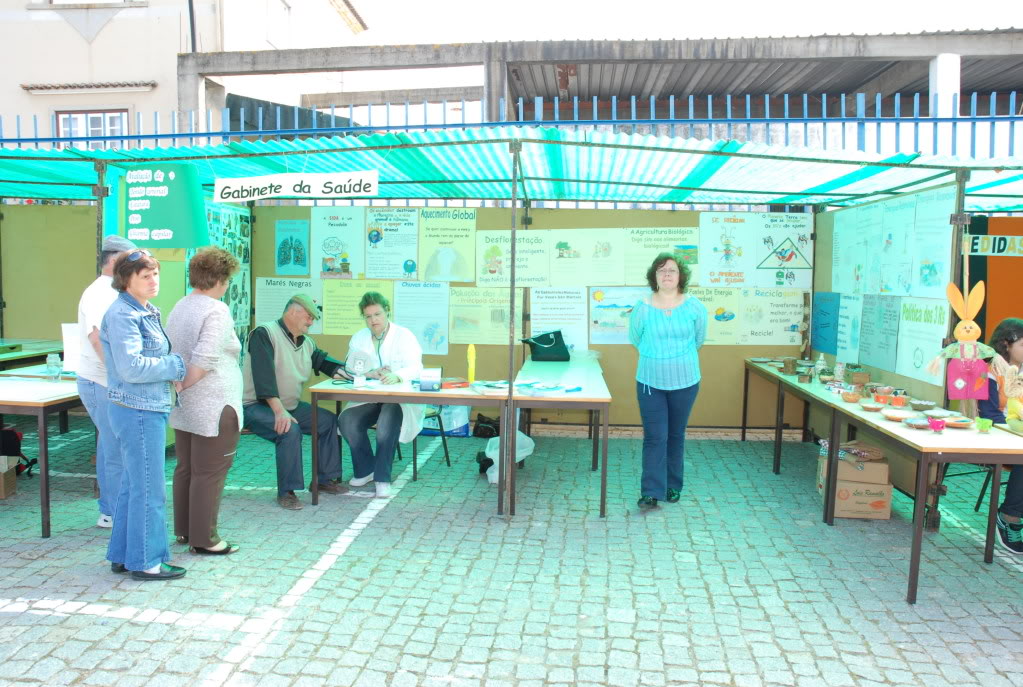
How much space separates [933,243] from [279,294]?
5788 mm

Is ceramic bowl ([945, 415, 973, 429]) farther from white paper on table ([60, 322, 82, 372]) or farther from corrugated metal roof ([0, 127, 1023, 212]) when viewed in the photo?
white paper on table ([60, 322, 82, 372])

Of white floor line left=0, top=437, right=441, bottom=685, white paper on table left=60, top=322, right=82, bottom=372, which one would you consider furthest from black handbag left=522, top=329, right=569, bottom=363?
white paper on table left=60, top=322, right=82, bottom=372

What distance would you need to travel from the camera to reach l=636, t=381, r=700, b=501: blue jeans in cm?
495

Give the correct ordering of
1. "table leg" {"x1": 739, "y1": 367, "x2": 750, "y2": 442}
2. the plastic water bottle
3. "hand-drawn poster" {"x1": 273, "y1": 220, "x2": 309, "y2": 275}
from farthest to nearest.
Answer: "hand-drawn poster" {"x1": 273, "y1": 220, "x2": 309, "y2": 275} → "table leg" {"x1": 739, "y1": 367, "x2": 750, "y2": 442} → the plastic water bottle

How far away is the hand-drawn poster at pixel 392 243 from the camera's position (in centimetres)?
730

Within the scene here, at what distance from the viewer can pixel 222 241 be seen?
6.82 m

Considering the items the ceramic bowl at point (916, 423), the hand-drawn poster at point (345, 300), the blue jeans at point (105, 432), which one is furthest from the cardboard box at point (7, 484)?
the ceramic bowl at point (916, 423)

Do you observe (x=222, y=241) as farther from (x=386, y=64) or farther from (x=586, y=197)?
(x=386, y=64)

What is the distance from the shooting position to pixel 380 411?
215 inches

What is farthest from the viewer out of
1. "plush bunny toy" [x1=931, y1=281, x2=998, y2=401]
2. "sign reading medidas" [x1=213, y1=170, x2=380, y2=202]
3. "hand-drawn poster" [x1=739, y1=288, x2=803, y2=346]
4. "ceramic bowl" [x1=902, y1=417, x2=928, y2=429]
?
"hand-drawn poster" [x1=739, y1=288, x2=803, y2=346]

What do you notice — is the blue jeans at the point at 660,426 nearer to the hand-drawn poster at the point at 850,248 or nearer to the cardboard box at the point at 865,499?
the cardboard box at the point at 865,499

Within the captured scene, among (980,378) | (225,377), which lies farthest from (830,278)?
(225,377)

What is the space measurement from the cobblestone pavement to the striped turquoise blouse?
0.93 meters

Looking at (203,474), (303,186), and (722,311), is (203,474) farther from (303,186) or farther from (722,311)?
(722,311)
